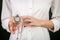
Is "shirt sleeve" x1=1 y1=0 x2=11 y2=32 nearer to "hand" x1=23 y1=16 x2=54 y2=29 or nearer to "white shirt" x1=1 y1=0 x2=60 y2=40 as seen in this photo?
"white shirt" x1=1 y1=0 x2=60 y2=40

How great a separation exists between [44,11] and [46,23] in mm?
78

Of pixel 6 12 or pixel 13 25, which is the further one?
pixel 6 12

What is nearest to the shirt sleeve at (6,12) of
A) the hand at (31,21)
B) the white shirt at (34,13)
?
the white shirt at (34,13)

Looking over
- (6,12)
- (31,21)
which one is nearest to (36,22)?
(31,21)

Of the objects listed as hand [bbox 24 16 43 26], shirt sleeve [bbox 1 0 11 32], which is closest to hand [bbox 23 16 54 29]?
hand [bbox 24 16 43 26]

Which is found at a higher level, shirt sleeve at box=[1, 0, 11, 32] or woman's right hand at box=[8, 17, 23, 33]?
shirt sleeve at box=[1, 0, 11, 32]

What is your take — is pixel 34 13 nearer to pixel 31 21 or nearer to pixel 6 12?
pixel 31 21

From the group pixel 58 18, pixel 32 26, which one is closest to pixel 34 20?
pixel 32 26

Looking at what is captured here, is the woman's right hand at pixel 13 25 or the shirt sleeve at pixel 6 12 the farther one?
the shirt sleeve at pixel 6 12

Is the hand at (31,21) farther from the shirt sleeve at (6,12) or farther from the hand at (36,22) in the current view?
the shirt sleeve at (6,12)

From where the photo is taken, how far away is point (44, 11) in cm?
100

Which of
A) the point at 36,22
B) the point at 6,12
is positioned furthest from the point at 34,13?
the point at 6,12

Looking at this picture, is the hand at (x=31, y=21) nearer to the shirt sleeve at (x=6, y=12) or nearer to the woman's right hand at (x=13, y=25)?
the woman's right hand at (x=13, y=25)

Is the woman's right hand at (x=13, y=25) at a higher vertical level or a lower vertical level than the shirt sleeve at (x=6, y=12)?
lower
